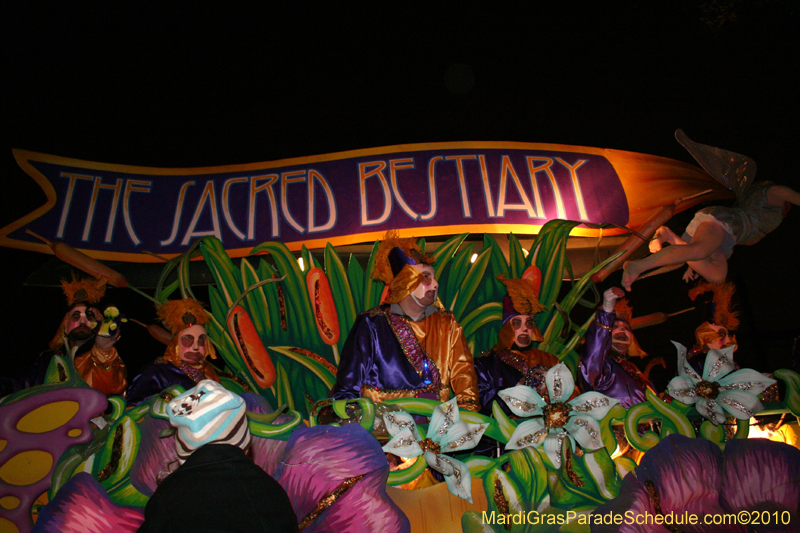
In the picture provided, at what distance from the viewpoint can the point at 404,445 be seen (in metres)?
1.71

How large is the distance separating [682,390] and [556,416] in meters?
0.55

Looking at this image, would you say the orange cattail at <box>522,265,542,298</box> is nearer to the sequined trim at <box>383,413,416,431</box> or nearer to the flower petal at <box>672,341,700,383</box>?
the flower petal at <box>672,341,700,383</box>

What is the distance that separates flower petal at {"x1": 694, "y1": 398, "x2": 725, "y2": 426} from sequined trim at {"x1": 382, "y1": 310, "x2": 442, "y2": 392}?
1058 mm

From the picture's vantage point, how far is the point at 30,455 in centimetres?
171

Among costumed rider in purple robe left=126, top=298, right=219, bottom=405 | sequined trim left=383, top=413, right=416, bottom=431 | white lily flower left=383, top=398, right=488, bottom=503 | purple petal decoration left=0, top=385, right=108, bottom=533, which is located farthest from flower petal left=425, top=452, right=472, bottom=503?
costumed rider in purple robe left=126, top=298, right=219, bottom=405

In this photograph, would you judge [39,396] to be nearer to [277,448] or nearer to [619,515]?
[277,448]

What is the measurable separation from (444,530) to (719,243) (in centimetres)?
230

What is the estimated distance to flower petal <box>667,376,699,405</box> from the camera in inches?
78.2

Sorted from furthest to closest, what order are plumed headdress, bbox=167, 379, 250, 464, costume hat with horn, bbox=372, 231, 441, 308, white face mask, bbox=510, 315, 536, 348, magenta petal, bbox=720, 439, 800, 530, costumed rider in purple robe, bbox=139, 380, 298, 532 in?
white face mask, bbox=510, 315, 536, 348 < costume hat with horn, bbox=372, 231, 441, 308 < magenta petal, bbox=720, 439, 800, 530 < plumed headdress, bbox=167, 379, 250, 464 < costumed rider in purple robe, bbox=139, 380, 298, 532

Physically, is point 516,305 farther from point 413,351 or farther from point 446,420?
point 446,420

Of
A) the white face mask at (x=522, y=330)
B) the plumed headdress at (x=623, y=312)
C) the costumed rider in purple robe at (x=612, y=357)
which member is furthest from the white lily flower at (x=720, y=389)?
the plumed headdress at (x=623, y=312)

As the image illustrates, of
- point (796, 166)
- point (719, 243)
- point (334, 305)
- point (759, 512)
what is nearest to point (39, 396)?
point (334, 305)

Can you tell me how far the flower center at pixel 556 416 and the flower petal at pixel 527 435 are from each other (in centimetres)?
2

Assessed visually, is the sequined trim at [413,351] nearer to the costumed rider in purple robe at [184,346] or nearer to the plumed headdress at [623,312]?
the costumed rider in purple robe at [184,346]
